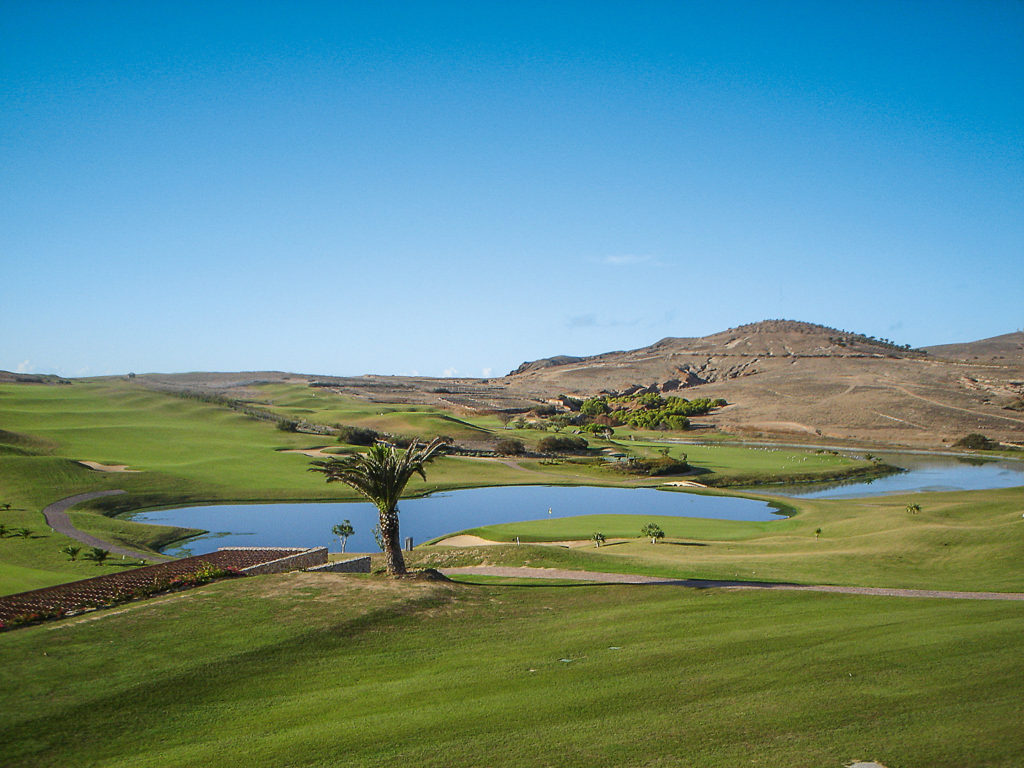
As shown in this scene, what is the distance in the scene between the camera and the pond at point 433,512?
43.3 m

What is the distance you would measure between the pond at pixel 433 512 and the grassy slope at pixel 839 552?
8281 millimetres

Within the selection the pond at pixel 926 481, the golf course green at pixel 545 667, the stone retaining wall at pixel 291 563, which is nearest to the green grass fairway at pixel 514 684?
the golf course green at pixel 545 667

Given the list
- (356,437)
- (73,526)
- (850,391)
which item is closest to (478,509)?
(73,526)

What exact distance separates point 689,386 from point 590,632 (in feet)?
517

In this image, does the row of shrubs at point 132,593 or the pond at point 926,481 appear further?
the pond at point 926,481

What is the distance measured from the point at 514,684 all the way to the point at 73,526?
3532cm

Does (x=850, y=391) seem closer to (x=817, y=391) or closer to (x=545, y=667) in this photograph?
(x=817, y=391)

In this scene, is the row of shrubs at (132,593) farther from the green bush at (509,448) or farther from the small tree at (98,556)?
the green bush at (509,448)

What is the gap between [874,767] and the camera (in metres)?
9.13

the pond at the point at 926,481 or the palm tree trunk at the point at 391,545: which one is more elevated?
the palm tree trunk at the point at 391,545

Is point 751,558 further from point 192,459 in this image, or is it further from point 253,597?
point 192,459

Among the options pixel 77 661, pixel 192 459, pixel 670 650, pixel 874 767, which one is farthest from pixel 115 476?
pixel 874 767

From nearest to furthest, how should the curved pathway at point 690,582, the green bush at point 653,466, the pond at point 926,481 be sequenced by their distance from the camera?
the curved pathway at point 690,582 < the pond at point 926,481 < the green bush at point 653,466

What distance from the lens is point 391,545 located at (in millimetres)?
22516
